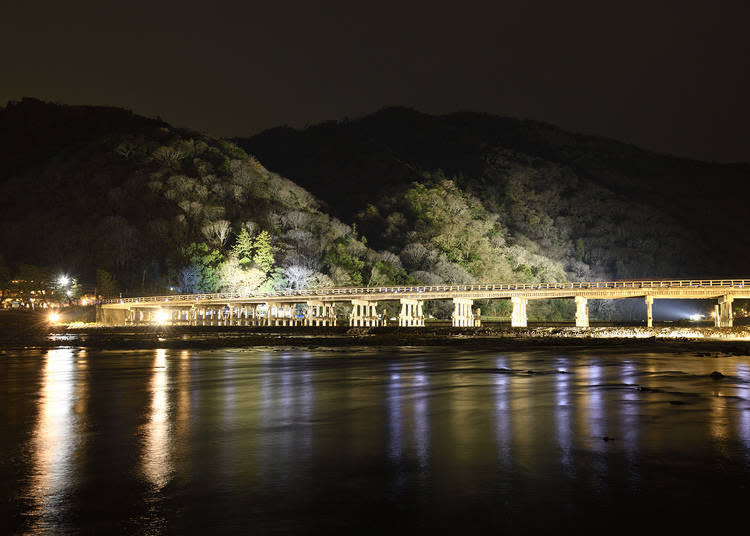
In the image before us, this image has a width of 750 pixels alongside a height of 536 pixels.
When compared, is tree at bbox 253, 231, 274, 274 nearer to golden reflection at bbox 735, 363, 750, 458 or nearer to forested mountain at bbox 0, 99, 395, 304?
forested mountain at bbox 0, 99, 395, 304

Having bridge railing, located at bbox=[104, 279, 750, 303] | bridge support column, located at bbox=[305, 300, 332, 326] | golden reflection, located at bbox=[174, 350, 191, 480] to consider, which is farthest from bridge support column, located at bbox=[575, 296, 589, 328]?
golden reflection, located at bbox=[174, 350, 191, 480]

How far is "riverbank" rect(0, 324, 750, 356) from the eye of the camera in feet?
170

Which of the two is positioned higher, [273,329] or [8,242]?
[8,242]

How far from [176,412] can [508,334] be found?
49139 mm

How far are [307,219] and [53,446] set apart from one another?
299 feet

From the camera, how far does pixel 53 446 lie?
1541 cm

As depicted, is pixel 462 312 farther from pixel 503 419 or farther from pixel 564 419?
pixel 564 419

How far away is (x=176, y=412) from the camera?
800 inches

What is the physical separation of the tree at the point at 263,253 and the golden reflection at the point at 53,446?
2507 inches

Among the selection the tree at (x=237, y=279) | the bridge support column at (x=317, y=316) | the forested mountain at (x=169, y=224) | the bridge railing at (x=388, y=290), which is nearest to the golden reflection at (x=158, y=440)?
the bridge railing at (x=388, y=290)

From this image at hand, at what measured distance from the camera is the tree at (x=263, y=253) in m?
92.9

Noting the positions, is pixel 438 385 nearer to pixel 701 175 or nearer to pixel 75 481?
pixel 75 481

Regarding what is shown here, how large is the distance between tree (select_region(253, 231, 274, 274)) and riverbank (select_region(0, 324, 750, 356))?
1540 centimetres

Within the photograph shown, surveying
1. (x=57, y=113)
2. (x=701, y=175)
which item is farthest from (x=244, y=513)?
(x=701, y=175)
